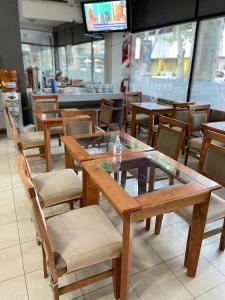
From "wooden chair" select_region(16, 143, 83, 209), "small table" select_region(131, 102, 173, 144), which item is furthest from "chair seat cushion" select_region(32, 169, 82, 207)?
"small table" select_region(131, 102, 173, 144)

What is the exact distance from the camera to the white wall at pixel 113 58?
5.29 metres

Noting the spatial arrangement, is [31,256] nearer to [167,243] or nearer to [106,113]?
[167,243]

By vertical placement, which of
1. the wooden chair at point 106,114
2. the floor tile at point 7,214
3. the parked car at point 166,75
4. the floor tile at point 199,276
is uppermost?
the parked car at point 166,75

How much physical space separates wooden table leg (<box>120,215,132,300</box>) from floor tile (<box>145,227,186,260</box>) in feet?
1.69

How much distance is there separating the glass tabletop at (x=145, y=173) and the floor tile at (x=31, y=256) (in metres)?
0.84

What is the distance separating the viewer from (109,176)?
1.51 meters

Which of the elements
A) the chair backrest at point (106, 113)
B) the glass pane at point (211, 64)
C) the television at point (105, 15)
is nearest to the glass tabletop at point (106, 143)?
the chair backrest at point (106, 113)

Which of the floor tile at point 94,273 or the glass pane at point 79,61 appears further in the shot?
the glass pane at point 79,61

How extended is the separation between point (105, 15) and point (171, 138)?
11.7 feet

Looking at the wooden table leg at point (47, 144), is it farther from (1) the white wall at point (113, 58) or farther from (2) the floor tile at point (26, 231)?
(1) the white wall at point (113, 58)

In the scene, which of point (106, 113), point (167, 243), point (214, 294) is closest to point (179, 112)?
point (106, 113)

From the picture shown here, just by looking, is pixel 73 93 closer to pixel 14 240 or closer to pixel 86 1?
pixel 86 1

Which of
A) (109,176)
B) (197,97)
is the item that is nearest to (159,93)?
(197,97)

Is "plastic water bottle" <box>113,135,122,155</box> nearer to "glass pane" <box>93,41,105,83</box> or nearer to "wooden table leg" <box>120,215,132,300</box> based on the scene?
"wooden table leg" <box>120,215,132,300</box>
